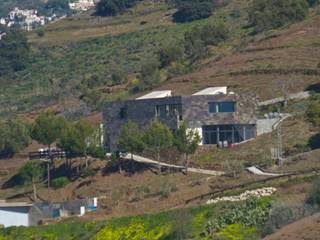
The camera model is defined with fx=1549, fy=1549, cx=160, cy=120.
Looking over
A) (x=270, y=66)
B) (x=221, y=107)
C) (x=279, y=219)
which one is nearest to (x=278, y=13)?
(x=270, y=66)

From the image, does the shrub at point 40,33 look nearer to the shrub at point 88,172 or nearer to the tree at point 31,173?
the tree at point 31,173

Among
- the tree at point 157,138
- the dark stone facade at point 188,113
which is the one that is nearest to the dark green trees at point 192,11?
the dark stone facade at point 188,113

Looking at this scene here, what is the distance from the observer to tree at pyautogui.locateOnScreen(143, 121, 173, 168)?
261 ft

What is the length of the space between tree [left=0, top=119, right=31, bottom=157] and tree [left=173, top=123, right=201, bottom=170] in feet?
53.1

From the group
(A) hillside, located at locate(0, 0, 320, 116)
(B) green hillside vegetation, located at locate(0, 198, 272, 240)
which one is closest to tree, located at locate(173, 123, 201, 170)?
(B) green hillside vegetation, located at locate(0, 198, 272, 240)

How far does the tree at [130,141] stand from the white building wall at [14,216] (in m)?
7.33

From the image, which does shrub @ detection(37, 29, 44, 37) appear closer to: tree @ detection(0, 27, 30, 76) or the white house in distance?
tree @ detection(0, 27, 30, 76)

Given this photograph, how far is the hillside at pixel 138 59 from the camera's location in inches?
3944

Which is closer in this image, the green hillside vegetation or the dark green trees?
the green hillside vegetation

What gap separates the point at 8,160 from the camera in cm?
9412

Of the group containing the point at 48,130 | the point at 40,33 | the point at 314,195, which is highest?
the point at 40,33

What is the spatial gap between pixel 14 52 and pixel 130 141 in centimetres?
6492

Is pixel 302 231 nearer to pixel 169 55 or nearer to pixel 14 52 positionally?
pixel 169 55

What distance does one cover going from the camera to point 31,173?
84.7m
